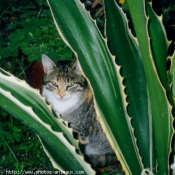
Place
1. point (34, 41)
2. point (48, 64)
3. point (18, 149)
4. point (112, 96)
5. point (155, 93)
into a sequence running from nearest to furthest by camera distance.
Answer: point (155, 93) → point (112, 96) → point (48, 64) → point (18, 149) → point (34, 41)

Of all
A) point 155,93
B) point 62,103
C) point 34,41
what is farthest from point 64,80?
point 155,93

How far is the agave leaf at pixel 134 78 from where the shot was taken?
101 cm

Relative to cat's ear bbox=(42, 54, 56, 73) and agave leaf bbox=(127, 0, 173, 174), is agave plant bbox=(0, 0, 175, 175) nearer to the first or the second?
agave leaf bbox=(127, 0, 173, 174)

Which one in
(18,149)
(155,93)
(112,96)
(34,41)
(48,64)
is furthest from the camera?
(34,41)

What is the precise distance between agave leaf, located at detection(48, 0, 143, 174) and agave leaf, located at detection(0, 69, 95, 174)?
4.3 inches

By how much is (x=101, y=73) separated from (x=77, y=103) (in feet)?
4.60

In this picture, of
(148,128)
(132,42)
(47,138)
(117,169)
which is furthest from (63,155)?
(117,169)

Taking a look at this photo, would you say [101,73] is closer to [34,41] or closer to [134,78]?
[134,78]

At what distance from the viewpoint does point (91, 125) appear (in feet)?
7.51

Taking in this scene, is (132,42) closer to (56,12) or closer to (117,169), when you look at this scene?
(56,12)

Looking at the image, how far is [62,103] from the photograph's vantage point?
7.88 feet

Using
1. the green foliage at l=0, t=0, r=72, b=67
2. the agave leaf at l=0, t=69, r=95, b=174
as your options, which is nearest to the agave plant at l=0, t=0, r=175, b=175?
the agave leaf at l=0, t=69, r=95, b=174

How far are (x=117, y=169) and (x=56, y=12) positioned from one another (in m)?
1.61

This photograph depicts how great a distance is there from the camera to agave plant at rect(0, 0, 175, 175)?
914 mm
